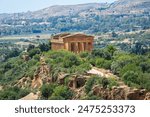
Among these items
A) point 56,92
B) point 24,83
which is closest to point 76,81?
point 56,92

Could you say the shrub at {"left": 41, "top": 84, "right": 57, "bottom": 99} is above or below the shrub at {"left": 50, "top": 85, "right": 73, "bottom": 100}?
below

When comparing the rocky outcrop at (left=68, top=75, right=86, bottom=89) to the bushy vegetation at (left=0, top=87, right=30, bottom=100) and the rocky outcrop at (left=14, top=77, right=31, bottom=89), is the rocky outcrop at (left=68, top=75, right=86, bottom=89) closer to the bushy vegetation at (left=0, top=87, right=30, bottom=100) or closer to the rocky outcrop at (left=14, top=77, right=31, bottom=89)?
→ the bushy vegetation at (left=0, top=87, right=30, bottom=100)

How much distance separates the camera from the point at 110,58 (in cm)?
3102

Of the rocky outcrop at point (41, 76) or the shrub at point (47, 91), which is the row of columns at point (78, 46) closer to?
the rocky outcrop at point (41, 76)

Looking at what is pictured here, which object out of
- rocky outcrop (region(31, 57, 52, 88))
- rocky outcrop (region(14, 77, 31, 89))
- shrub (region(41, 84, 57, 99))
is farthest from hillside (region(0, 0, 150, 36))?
shrub (region(41, 84, 57, 99))

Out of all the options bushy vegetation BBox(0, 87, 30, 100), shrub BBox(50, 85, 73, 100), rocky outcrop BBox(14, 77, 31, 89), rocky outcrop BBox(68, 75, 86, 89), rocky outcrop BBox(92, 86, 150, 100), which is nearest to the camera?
rocky outcrop BBox(92, 86, 150, 100)

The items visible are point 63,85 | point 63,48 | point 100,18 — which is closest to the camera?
point 63,85

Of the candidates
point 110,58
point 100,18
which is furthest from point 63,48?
point 100,18

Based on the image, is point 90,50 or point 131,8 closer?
point 90,50

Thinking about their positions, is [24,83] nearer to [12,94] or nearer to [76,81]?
[12,94]

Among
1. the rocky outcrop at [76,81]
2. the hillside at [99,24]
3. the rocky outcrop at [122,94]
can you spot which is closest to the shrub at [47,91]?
the rocky outcrop at [76,81]

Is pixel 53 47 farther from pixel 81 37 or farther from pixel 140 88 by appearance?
pixel 140 88

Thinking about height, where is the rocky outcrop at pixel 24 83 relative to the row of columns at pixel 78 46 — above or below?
below

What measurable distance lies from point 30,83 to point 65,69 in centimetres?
368
